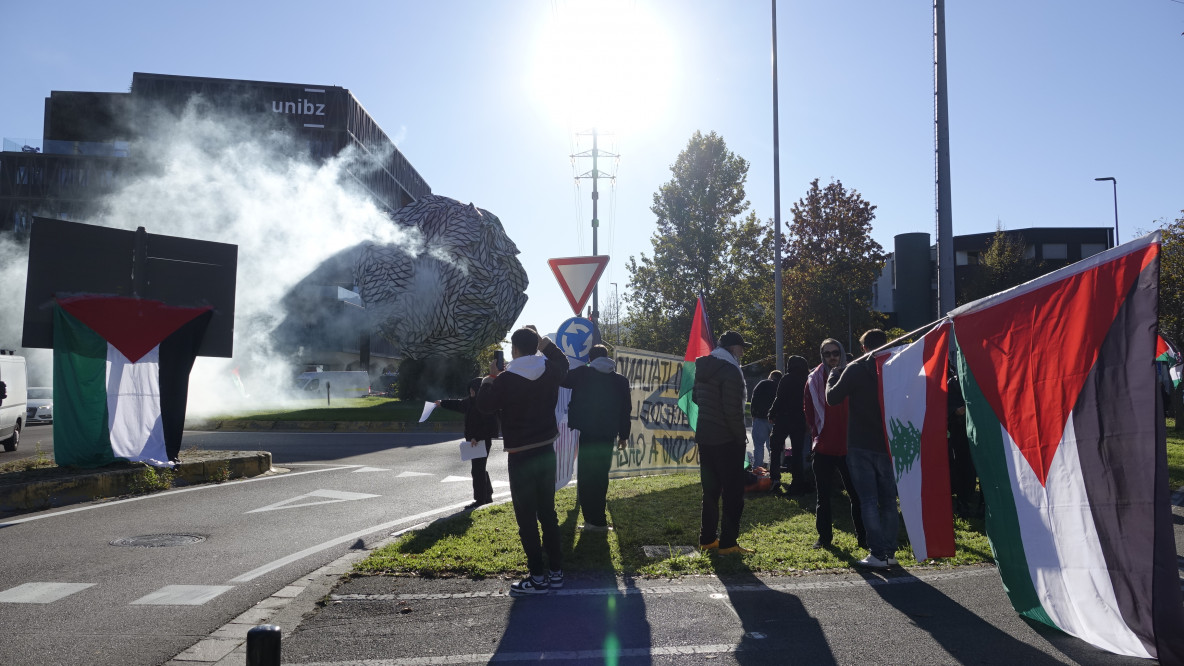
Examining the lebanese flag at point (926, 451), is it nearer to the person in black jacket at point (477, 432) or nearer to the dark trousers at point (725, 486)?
the dark trousers at point (725, 486)

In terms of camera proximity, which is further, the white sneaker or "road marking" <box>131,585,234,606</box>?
the white sneaker

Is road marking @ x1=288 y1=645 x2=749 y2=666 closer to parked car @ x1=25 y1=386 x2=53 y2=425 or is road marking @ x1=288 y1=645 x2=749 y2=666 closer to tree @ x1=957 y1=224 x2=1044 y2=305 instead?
parked car @ x1=25 y1=386 x2=53 y2=425

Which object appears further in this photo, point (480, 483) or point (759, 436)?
point (759, 436)

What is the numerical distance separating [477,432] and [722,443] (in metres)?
3.15

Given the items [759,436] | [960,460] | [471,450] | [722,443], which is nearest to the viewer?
[722,443]

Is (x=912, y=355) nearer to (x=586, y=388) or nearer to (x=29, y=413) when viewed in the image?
(x=586, y=388)

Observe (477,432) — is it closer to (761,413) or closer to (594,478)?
(594,478)

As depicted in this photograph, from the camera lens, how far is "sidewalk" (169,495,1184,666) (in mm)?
4152

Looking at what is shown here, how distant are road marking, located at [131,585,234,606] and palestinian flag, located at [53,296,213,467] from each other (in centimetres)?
561

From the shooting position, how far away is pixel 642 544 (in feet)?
22.6

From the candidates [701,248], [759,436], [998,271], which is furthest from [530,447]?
[998,271]

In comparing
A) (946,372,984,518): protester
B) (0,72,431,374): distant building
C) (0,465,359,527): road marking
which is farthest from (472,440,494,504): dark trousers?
(0,72,431,374): distant building

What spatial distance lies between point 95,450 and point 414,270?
584 inches

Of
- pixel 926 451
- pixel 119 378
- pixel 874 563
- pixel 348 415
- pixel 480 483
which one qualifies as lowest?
pixel 874 563
